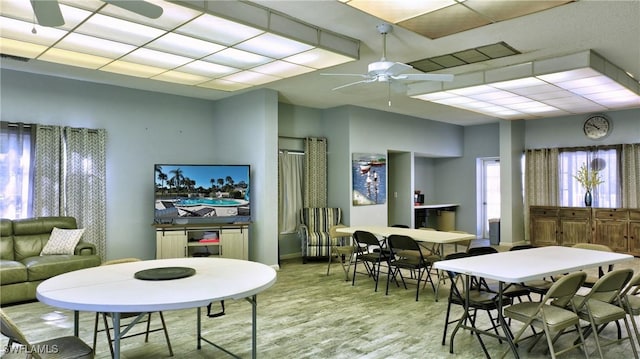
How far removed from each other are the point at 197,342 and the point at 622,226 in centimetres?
818

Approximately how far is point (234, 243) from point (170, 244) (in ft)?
3.12

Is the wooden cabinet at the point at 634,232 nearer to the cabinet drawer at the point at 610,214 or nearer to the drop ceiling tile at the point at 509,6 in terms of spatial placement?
the cabinet drawer at the point at 610,214

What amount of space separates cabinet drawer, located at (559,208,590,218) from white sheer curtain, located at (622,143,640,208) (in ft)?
2.17

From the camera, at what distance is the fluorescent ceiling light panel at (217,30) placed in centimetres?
358

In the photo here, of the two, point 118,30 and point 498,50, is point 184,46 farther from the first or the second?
→ point 498,50

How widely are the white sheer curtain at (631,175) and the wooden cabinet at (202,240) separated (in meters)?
7.31

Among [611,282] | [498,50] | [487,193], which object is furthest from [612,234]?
[611,282]

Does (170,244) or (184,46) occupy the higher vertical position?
(184,46)

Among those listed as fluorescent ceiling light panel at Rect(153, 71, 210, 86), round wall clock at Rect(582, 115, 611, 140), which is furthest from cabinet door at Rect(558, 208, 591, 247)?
fluorescent ceiling light panel at Rect(153, 71, 210, 86)

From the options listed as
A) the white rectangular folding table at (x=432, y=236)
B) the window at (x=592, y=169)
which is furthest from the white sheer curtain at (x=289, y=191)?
the window at (x=592, y=169)

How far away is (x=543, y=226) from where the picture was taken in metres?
9.15

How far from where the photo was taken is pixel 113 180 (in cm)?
659

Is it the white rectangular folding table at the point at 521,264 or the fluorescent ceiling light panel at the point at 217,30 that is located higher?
the fluorescent ceiling light panel at the point at 217,30

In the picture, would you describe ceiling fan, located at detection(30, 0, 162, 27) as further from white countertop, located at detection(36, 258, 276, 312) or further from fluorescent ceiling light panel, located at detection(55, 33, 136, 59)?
white countertop, located at detection(36, 258, 276, 312)
